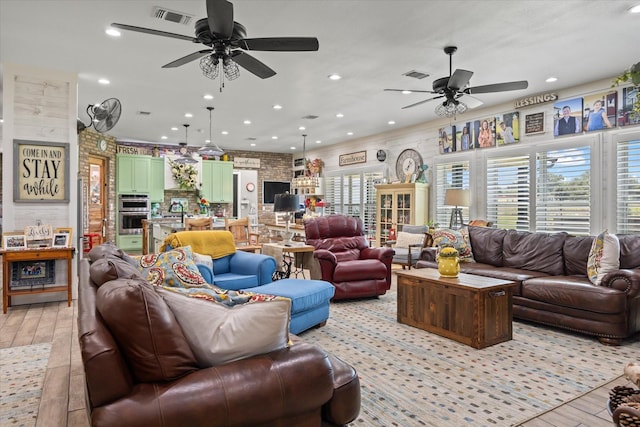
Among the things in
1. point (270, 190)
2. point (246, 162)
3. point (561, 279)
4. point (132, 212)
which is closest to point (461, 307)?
point (561, 279)

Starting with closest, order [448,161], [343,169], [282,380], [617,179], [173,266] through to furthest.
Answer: [282,380] → [173,266] → [617,179] → [448,161] → [343,169]

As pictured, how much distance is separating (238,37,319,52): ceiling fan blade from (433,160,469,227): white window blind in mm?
4846

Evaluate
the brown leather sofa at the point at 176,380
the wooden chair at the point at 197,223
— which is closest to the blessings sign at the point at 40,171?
the wooden chair at the point at 197,223

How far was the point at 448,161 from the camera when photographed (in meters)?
7.30

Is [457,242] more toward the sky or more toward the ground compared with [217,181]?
more toward the ground

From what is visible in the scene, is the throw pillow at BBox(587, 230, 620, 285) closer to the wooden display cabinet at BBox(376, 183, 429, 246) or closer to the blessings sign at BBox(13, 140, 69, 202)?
the wooden display cabinet at BBox(376, 183, 429, 246)

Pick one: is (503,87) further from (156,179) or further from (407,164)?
(156,179)

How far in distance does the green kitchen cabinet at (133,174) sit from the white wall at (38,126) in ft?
15.2

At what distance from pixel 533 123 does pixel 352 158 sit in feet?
15.1

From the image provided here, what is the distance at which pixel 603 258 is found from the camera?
371 centimetres

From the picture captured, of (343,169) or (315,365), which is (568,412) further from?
(343,169)

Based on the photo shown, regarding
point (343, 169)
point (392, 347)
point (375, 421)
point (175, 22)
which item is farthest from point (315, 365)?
point (343, 169)

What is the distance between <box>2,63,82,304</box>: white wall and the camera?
467 centimetres

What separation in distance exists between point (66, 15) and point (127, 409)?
358 cm
